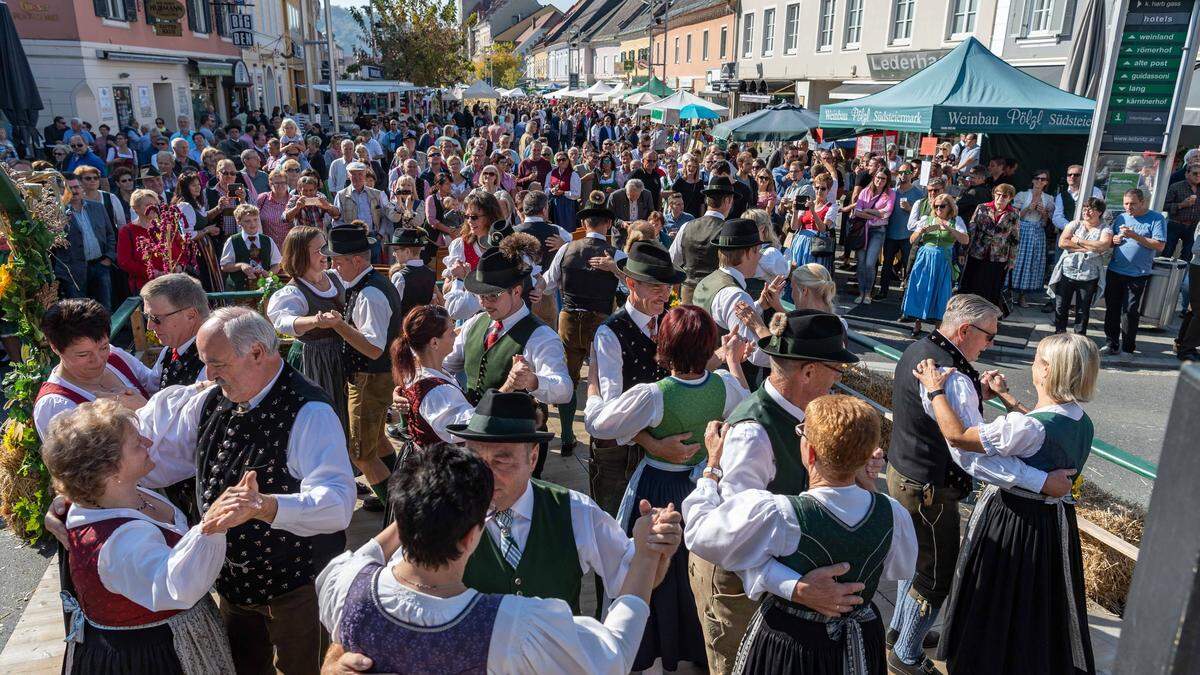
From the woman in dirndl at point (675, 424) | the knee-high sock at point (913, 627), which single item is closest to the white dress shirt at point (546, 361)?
the woman in dirndl at point (675, 424)

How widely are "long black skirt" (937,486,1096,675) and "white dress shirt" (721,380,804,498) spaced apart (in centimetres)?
133

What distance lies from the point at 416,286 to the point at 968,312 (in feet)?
13.4

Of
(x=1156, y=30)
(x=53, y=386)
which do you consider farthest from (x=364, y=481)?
(x=1156, y=30)

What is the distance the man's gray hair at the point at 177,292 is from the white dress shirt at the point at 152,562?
152 cm

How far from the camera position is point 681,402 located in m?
3.61

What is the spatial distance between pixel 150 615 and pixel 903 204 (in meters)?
10.7

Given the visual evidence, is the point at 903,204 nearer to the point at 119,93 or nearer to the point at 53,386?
the point at 53,386

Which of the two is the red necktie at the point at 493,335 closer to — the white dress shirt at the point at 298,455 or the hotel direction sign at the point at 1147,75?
the white dress shirt at the point at 298,455

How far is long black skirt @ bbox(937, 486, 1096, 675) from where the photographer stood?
3.56 meters

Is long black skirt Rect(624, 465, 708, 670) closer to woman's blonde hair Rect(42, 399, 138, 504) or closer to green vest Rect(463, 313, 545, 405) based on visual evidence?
green vest Rect(463, 313, 545, 405)

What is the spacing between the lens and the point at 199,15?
26.2 meters

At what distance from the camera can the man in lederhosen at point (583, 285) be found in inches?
262

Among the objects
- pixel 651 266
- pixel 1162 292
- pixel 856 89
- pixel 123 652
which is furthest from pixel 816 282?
pixel 856 89

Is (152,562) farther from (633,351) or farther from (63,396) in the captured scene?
(633,351)
